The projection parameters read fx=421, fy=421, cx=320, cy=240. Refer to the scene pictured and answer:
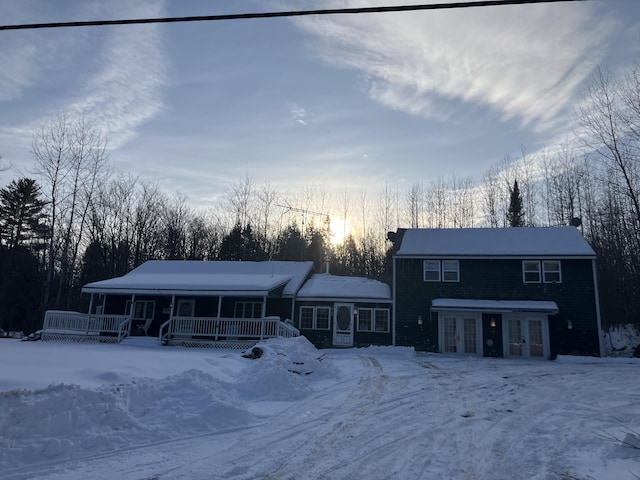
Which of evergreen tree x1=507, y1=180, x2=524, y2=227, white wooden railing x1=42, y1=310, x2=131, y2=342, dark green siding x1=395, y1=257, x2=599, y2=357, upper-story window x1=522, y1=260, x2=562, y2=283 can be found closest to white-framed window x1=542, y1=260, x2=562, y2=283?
upper-story window x1=522, y1=260, x2=562, y2=283

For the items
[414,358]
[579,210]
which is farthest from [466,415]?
[579,210]

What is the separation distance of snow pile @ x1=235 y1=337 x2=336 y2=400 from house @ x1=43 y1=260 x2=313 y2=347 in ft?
19.8

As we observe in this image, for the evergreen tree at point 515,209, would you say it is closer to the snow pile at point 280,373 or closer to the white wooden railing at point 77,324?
the snow pile at point 280,373

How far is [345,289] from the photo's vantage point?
933 inches

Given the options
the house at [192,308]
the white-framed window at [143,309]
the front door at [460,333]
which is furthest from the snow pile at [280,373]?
the white-framed window at [143,309]

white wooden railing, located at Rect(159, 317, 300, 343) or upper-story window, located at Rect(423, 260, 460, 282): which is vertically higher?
upper-story window, located at Rect(423, 260, 460, 282)

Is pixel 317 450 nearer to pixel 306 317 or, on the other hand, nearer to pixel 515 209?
pixel 306 317

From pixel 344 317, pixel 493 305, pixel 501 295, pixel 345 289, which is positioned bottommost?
pixel 344 317

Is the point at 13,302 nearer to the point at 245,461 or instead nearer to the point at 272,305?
the point at 272,305

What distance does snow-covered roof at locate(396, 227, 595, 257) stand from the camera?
21.6m

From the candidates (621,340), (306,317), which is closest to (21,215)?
(306,317)

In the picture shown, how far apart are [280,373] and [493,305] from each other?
1391 centimetres

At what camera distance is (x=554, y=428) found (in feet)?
23.9

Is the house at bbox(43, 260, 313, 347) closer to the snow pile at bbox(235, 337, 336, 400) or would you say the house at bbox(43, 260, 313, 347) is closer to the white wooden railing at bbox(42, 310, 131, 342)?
the white wooden railing at bbox(42, 310, 131, 342)
